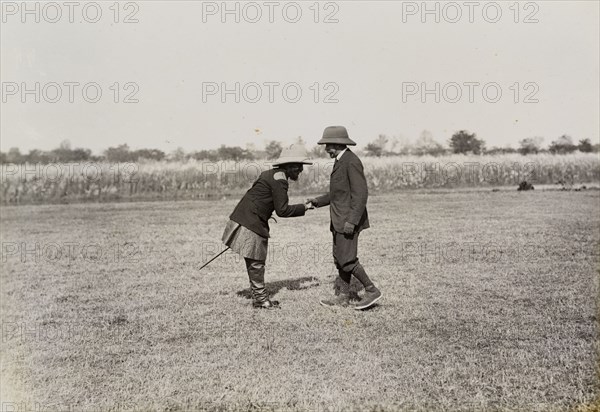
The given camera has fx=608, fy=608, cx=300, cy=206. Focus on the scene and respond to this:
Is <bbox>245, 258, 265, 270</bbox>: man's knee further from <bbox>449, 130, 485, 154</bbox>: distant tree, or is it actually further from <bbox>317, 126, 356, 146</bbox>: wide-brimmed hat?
<bbox>449, 130, 485, 154</bbox>: distant tree

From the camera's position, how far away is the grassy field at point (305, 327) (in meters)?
4.17

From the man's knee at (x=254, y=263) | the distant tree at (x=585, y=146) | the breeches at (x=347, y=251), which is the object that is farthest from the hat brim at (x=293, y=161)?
the distant tree at (x=585, y=146)

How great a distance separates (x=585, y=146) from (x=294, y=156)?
88.4ft

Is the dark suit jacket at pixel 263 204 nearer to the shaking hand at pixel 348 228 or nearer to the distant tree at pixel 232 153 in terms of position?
the shaking hand at pixel 348 228

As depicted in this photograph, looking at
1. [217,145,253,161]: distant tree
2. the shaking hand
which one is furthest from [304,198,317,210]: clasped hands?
[217,145,253,161]: distant tree

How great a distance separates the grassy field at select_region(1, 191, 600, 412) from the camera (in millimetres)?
4168

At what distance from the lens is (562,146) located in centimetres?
3120

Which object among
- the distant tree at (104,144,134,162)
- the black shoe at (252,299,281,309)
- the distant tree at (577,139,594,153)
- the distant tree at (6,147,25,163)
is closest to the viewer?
the black shoe at (252,299,281,309)

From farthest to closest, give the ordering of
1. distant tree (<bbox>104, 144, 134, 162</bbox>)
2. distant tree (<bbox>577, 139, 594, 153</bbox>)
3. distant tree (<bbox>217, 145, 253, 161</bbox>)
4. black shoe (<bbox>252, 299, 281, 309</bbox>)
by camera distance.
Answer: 1. distant tree (<bbox>577, 139, 594, 153</bbox>)
2. distant tree (<bbox>217, 145, 253, 161</bbox>)
3. distant tree (<bbox>104, 144, 134, 162</bbox>)
4. black shoe (<bbox>252, 299, 281, 309</bbox>)

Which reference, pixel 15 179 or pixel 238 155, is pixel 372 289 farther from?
pixel 238 155

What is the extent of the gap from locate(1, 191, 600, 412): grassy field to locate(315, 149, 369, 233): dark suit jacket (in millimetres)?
920

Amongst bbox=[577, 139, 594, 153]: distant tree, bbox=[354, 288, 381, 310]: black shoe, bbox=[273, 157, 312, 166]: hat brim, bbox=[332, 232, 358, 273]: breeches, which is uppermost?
bbox=[577, 139, 594, 153]: distant tree

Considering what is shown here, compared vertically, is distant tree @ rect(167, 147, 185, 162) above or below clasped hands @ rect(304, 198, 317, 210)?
above

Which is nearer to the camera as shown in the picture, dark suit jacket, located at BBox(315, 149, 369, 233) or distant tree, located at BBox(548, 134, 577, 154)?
dark suit jacket, located at BBox(315, 149, 369, 233)
